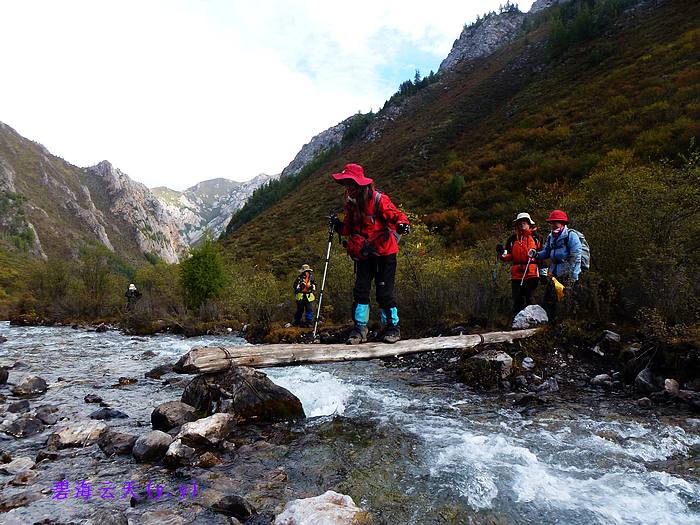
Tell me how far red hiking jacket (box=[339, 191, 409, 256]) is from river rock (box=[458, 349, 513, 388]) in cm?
301

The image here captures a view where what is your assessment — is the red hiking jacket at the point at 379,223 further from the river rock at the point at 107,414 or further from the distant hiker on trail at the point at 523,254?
the river rock at the point at 107,414

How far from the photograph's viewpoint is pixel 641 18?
4653 cm

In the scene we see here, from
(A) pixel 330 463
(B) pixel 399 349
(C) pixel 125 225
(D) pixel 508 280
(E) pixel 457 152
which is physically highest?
(C) pixel 125 225

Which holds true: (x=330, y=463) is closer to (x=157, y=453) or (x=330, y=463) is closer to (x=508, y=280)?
(x=157, y=453)

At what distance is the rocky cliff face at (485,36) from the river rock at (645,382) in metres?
94.5

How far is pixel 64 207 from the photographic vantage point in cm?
14138

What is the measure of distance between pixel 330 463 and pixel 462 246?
22887 millimetres

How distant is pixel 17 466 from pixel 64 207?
16856 centimetres

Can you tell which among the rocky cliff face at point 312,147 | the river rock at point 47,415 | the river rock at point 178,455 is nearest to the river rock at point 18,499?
the river rock at point 178,455

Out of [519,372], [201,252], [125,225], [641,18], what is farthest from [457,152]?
[125,225]

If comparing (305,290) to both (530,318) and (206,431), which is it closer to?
(530,318)

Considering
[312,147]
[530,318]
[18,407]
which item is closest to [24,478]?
[18,407]

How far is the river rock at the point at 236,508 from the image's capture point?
3.78m

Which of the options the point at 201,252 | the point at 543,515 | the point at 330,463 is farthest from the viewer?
the point at 201,252
